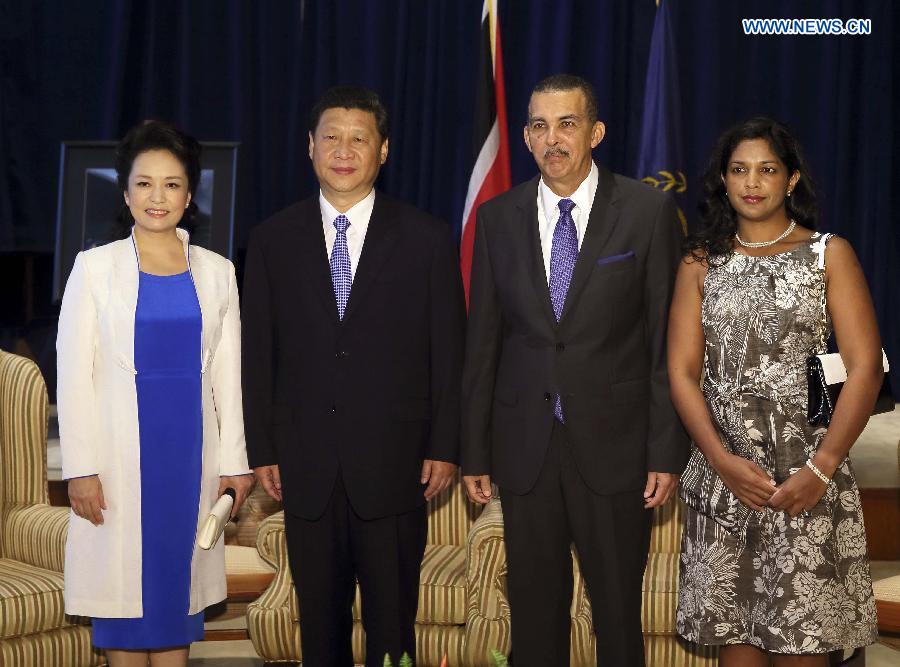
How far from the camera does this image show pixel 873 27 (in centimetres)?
745

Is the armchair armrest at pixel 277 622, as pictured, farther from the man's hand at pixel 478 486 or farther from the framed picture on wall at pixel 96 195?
the framed picture on wall at pixel 96 195

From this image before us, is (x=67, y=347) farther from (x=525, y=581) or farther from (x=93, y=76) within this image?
(x=93, y=76)

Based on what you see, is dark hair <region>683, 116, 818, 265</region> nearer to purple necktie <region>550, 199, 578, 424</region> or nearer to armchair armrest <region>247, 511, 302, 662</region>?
purple necktie <region>550, 199, 578, 424</region>

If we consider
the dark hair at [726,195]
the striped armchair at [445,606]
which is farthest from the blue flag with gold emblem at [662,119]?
the dark hair at [726,195]

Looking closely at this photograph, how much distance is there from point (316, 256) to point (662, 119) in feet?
14.1

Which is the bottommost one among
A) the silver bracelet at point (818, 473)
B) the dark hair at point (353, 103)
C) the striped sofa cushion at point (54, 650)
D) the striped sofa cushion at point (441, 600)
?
the striped sofa cushion at point (54, 650)

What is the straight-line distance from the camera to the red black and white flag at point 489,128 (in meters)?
6.21

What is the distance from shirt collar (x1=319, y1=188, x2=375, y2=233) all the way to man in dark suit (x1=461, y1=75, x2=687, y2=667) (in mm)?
322

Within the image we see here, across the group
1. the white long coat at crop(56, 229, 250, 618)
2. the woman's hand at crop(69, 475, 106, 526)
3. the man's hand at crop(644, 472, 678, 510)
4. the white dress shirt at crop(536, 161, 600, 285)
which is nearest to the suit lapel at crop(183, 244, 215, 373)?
the white long coat at crop(56, 229, 250, 618)

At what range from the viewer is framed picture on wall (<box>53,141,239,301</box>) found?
562 centimetres

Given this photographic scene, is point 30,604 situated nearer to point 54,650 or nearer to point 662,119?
point 54,650

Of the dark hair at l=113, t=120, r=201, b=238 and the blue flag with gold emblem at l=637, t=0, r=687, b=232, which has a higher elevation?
the blue flag with gold emblem at l=637, t=0, r=687, b=232

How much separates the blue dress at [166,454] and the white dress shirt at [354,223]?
1.18ft

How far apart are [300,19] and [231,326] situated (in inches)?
190
